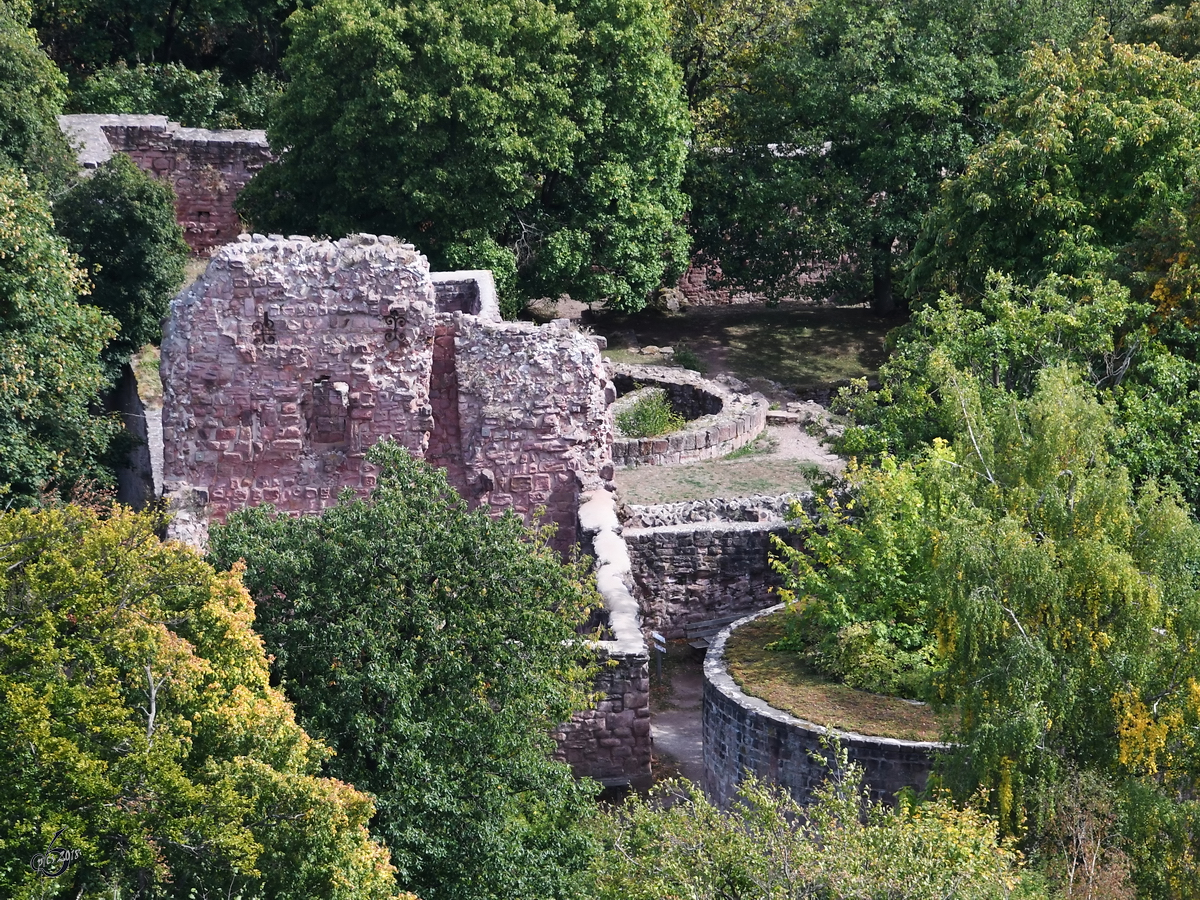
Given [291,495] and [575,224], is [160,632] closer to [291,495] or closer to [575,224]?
[291,495]

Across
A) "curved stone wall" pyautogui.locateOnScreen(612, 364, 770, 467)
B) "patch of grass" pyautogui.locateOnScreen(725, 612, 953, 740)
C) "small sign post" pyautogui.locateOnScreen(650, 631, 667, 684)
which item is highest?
"curved stone wall" pyautogui.locateOnScreen(612, 364, 770, 467)

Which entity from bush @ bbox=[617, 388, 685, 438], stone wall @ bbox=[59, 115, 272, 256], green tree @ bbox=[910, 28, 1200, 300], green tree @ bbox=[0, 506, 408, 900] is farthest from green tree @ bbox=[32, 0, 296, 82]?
green tree @ bbox=[0, 506, 408, 900]

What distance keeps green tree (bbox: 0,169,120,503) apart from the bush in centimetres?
798

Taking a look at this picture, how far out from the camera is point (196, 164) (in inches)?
1273

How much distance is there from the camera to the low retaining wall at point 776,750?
15.6 meters

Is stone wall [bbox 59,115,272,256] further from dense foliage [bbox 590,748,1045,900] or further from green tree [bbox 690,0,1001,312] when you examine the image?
dense foliage [bbox 590,748,1045,900]

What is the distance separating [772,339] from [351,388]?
1634cm

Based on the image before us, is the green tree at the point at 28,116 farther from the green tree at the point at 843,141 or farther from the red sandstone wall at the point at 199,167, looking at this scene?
the green tree at the point at 843,141

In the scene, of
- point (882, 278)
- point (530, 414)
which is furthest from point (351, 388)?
point (882, 278)

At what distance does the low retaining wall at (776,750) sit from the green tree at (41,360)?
948 cm

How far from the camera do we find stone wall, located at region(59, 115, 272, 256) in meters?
32.2

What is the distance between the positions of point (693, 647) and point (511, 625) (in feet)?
21.5

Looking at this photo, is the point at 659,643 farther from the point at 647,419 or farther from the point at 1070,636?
the point at 1070,636

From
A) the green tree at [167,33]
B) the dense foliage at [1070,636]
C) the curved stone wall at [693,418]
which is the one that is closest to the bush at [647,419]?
the curved stone wall at [693,418]
